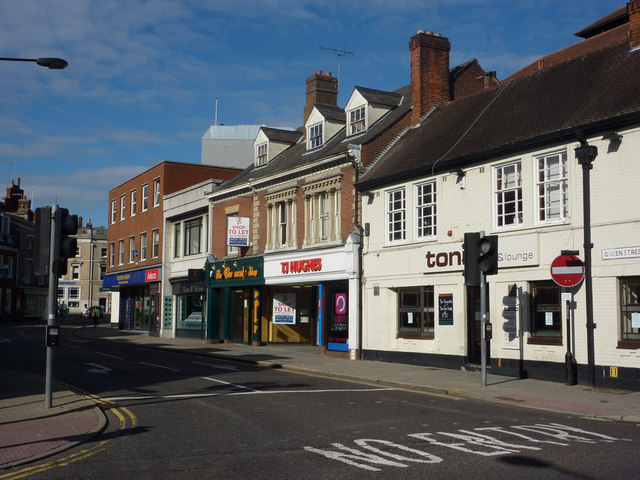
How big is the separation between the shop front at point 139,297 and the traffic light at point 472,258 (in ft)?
92.3

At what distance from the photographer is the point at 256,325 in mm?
31500

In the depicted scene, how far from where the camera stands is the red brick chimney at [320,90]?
3347 centimetres

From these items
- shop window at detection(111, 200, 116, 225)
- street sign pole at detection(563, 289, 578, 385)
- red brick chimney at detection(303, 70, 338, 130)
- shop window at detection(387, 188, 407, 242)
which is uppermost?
red brick chimney at detection(303, 70, 338, 130)

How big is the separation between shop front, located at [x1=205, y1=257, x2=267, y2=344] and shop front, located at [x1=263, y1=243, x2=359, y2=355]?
26.5 inches

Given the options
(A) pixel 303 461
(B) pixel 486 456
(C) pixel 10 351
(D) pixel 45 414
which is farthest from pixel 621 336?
(C) pixel 10 351

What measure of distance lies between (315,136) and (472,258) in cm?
1565

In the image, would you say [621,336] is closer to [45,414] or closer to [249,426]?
[249,426]

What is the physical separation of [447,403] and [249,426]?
5.07 metres

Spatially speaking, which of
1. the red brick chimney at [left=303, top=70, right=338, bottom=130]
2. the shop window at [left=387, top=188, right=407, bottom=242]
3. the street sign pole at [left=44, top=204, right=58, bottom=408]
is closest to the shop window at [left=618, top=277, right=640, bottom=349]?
the shop window at [left=387, top=188, right=407, bottom=242]

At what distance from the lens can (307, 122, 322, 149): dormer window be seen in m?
30.3

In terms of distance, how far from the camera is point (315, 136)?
100 feet

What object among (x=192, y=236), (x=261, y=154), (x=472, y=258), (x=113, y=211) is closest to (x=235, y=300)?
(x=192, y=236)

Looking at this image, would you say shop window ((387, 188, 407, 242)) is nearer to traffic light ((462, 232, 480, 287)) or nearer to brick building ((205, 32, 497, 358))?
brick building ((205, 32, 497, 358))

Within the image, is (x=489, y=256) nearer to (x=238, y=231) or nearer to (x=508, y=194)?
(x=508, y=194)
